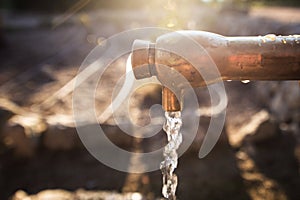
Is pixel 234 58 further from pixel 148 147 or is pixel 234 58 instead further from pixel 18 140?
pixel 18 140

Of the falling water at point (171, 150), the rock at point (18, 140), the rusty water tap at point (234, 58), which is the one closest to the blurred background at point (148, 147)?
the rock at point (18, 140)

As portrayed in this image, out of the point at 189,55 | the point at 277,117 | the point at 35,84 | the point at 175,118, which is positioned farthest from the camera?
the point at 35,84

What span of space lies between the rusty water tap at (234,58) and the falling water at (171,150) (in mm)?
260

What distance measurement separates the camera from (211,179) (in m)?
3.33

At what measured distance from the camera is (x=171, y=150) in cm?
170

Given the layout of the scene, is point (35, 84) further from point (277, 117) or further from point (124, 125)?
point (277, 117)

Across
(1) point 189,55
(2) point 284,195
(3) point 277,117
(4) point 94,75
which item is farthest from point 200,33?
(4) point 94,75

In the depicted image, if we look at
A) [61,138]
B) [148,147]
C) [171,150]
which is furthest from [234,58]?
[61,138]

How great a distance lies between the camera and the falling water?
1.52 m

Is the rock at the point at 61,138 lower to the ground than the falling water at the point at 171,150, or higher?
lower

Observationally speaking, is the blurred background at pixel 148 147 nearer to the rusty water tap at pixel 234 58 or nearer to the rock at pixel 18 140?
the rock at pixel 18 140

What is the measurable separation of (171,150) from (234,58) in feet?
2.11

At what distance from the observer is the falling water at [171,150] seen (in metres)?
1.52

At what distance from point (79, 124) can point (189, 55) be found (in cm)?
275
